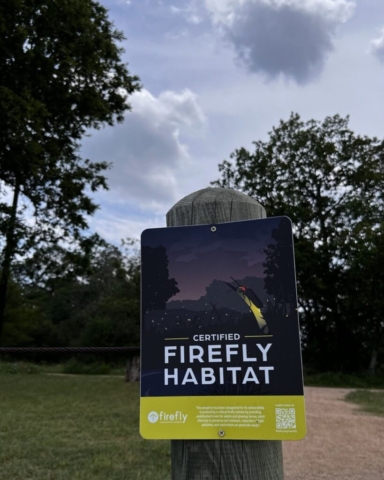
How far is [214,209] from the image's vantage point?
1740 millimetres

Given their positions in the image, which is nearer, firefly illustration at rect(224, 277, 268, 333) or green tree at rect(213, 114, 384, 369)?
firefly illustration at rect(224, 277, 268, 333)

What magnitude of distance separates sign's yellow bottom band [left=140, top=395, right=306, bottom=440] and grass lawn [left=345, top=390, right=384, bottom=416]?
29.3ft

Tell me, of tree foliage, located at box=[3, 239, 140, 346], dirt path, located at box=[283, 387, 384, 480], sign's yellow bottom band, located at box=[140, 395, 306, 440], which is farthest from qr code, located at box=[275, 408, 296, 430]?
tree foliage, located at box=[3, 239, 140, 346]

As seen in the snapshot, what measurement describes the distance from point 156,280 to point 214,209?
31 centimetres

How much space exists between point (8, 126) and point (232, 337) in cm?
1195

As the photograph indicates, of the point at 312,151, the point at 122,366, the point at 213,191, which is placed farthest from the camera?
the point at 122,366

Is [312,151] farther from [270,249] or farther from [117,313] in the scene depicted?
[270,249]

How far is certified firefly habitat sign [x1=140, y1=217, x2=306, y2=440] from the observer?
5.01 ft

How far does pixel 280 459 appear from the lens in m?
1.61

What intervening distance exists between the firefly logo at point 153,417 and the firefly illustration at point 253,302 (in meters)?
0.43

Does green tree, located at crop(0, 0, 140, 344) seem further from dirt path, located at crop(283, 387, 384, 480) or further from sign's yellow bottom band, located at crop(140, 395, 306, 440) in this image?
sign's yellow bottom band, located at crop(140, 395, 306, 440)

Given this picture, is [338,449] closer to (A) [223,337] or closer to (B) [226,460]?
(B) [226,460]

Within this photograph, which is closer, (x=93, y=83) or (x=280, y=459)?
(x=280, y=459)

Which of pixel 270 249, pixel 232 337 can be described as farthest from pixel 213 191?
pixel 232 337
